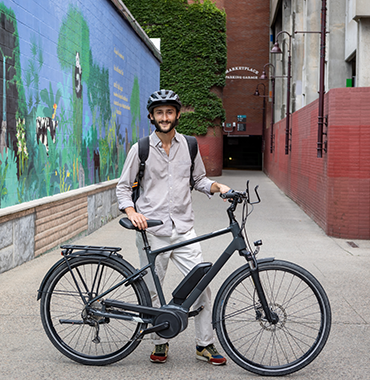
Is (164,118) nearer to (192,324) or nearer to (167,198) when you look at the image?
(167,198)

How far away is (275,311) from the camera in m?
3.80

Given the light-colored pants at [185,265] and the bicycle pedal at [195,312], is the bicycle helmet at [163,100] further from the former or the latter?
the bicycle pedal at [195,312]

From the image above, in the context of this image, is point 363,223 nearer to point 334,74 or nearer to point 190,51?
point 334,74

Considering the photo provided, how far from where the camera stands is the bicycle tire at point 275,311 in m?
3.66

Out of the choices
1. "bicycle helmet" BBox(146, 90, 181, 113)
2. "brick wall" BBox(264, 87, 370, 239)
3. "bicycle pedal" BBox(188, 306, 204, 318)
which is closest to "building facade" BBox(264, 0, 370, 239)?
"brick wall" BBox(264, 87, 370, 239)

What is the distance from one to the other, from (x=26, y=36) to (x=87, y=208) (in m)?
3.86

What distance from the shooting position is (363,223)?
10031 mm

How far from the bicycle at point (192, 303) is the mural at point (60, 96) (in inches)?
147

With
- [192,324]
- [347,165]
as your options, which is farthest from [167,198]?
[347,165]

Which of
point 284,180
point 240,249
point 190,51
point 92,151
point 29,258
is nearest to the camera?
point 240,249

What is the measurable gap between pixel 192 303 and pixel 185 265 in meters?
0.30

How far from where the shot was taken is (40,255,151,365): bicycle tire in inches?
150

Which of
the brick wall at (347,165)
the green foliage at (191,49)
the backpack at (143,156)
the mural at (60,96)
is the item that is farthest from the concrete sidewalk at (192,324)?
the green foliage at (191,49)

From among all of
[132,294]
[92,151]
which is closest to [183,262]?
[132,294]
